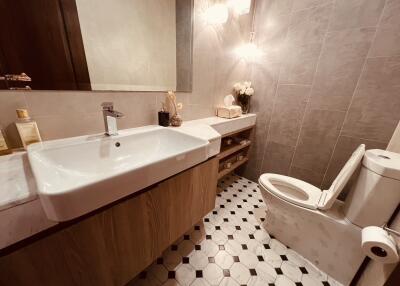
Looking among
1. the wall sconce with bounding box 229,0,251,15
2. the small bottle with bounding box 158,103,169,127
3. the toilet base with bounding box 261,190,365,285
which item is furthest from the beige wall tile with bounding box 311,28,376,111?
the small bottle with bounding box 158,103,169,127

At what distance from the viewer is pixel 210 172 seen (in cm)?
99

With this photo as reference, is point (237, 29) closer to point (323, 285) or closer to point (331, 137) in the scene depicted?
point (331, 137)

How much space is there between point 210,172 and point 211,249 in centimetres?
64

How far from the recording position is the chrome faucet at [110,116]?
789mm

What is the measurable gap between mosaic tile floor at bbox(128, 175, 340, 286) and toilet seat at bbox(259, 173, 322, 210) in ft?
1.26

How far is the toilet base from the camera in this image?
3.07ft

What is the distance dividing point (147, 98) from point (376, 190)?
1.38 m

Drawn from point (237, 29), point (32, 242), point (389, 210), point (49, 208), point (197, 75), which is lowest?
point (389, 210)

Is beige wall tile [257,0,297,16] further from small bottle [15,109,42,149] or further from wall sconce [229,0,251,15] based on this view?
small bottle [15,109,42,149]

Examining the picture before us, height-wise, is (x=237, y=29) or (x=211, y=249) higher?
(x=237, y=29)

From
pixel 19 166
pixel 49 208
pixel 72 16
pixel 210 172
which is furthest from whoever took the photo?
pixel 210 172

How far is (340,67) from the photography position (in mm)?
1241

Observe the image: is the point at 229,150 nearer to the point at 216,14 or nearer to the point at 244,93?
the point at 244,93

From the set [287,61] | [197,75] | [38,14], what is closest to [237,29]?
[287,61]
